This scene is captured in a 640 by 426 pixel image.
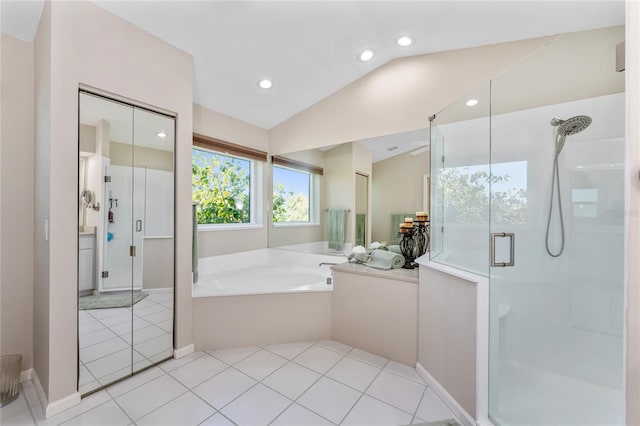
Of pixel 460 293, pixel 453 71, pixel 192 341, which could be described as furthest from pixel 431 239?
pixel 192 341

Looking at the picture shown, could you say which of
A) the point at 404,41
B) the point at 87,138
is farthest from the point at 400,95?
the point at 87,138

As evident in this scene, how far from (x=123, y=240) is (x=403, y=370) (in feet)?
7.54

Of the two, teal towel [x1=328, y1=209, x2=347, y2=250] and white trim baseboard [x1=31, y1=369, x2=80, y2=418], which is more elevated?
teal towel [x1=328, y1=209, x2=347, y2=250]

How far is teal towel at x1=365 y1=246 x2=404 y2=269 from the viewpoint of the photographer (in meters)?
2.21

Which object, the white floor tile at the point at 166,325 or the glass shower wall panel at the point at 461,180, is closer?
the glass shower wall panel at the point at 461,180

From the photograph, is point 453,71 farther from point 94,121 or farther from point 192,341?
point 192,341

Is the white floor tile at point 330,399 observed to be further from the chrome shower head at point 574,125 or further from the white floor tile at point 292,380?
the chrome shower head at point 574,125

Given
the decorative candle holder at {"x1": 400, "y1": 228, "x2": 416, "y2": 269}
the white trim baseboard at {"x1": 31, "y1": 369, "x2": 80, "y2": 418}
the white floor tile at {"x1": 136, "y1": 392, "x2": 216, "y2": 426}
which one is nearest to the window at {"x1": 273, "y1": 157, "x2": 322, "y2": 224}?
the decorative candle holder at {"x1": 400, "y1": 228, "x2": 416, "y2": 269}

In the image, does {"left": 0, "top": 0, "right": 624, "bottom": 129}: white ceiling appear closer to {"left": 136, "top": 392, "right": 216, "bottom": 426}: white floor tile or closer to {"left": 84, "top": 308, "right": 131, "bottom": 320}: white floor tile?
{"left": 84, "top": 308, "right": 131, "bottom": 320}: white floor tile

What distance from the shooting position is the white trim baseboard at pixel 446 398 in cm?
144

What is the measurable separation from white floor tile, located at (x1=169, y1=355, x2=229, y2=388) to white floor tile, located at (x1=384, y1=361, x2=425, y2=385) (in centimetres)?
126

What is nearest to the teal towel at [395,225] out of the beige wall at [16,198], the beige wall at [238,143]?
the beige wall at [238,143]

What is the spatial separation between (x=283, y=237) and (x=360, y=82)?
208 cm

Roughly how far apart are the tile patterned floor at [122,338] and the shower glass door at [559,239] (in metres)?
2.28
